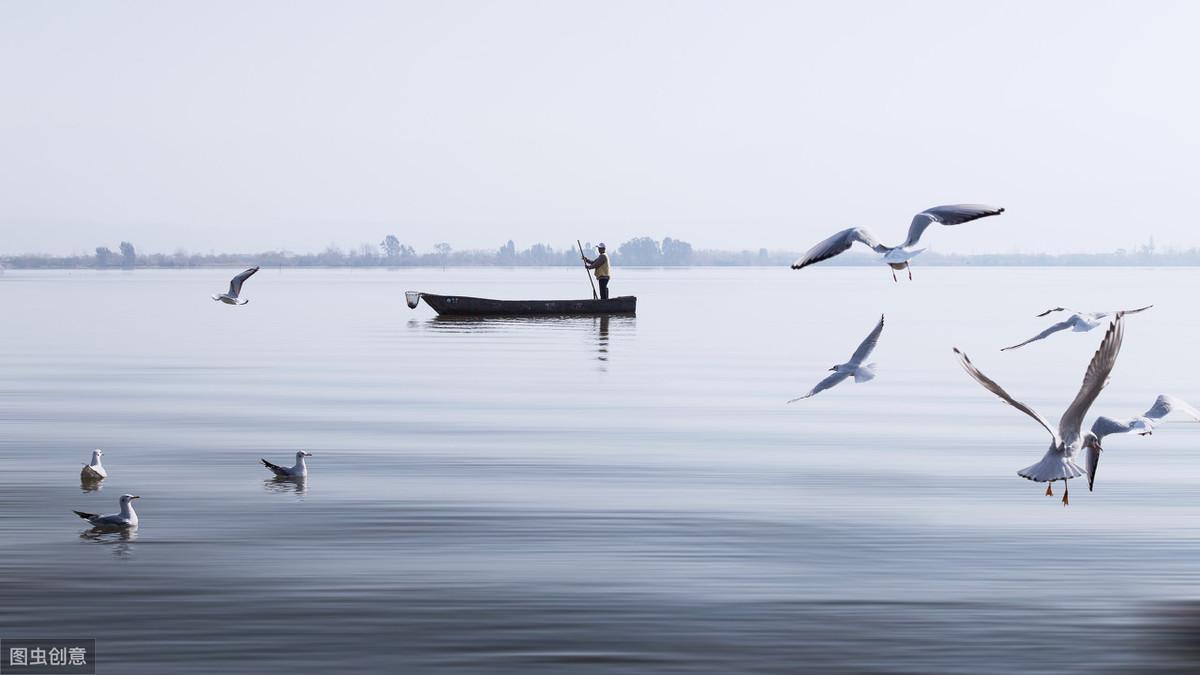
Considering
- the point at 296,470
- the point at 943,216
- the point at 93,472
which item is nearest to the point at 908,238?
the point at 943,216

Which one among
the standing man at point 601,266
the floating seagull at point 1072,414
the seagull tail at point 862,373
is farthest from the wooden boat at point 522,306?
the floating seagull at point 1072,414

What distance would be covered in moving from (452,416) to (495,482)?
25.2ft

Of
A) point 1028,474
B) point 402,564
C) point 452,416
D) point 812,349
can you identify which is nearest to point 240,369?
point 452,416

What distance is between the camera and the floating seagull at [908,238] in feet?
44.4

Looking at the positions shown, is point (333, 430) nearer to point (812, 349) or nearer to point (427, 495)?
point (427, 495)

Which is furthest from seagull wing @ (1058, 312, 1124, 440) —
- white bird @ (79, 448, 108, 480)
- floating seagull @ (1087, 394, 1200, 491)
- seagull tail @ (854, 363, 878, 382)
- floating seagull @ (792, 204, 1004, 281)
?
white bird @ (79, 448, 108, 480)

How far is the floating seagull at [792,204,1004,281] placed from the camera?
44.4 feet

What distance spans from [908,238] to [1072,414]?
3271 millimetres

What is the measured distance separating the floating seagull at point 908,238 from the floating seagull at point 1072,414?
2.16 m

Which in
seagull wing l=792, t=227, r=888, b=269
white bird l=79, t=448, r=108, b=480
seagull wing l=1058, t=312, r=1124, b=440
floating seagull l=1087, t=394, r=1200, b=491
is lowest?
white bird l=79, t=448, r=108, b=480

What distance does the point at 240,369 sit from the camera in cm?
3569

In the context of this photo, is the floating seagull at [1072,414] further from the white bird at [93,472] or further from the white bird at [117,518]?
the white bird at [93,472]

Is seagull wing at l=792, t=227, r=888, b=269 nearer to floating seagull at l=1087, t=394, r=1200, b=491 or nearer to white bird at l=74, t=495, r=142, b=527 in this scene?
floating seagull at l=1087, t=394, r=1200, b=491

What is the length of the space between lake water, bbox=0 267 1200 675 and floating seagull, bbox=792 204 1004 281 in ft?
9.19
